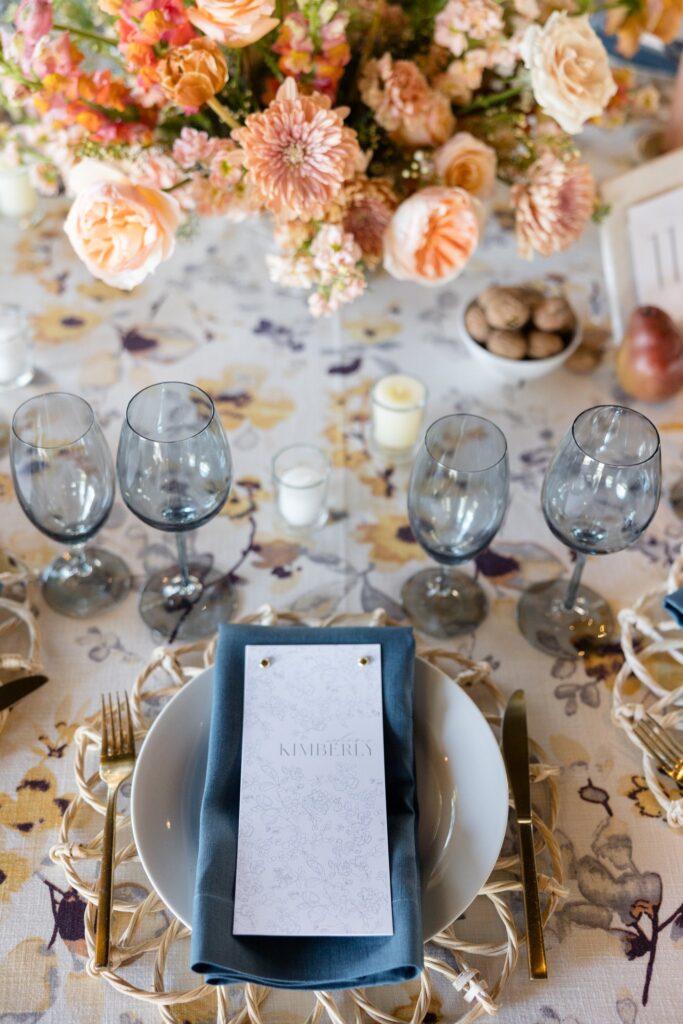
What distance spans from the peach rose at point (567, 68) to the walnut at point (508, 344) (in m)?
0.27

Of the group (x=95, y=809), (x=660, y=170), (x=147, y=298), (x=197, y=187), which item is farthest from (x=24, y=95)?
(x=660, y=170)

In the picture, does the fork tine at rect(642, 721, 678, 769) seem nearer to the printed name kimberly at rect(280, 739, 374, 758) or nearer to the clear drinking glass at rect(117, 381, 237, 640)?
the printed name kimberly at rect(280, 739, 374, 758)

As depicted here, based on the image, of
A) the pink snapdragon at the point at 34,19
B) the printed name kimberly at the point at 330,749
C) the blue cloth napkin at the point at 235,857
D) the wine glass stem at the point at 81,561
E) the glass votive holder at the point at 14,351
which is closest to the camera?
the blue cloth napkin at the point at 235,857

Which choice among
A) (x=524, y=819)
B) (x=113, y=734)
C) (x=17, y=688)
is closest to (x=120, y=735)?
(x=113, y=734)

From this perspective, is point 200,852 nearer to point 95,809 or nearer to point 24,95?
point 95,809

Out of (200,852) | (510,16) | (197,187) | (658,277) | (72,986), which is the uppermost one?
(510,16)

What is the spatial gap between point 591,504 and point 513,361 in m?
0.35

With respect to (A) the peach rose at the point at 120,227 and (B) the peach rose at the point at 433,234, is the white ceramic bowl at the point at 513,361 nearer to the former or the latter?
(B) the peach rose at the point at 433,234

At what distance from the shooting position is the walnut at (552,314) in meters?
1.17

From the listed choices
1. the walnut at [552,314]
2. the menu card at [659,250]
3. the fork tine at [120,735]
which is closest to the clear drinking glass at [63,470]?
the fork tine at [120,735]

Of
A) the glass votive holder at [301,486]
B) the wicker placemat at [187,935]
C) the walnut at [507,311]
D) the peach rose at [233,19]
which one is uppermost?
the peach rose at [233,19]

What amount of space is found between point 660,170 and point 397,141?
446 millimetres

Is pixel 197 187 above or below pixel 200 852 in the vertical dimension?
above

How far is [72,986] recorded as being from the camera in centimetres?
74
